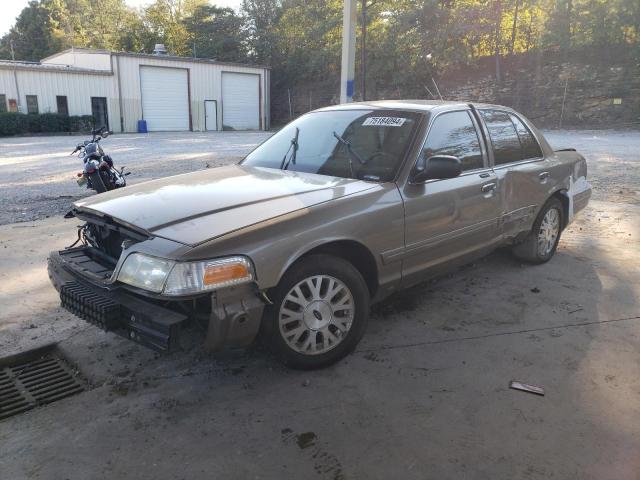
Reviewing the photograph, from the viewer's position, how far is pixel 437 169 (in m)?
3.52

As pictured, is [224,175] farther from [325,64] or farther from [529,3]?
[325,64]

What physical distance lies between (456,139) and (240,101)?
114 ft

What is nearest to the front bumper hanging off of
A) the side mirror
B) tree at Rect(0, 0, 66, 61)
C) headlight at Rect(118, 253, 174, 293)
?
headlight at Rect(118, 253, 174, 293)

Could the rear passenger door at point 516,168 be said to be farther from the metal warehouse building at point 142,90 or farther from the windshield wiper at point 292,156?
the metal warehouse building at point 142,90

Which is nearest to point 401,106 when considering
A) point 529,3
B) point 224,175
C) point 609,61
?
point 224,175

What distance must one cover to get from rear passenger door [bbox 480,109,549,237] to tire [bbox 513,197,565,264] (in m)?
0.19

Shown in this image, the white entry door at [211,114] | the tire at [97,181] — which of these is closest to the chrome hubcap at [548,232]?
the tire at [97,181]

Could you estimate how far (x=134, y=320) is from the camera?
2.79 metres

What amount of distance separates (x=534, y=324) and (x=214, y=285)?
254cm

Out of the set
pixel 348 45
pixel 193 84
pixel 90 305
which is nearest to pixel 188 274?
pixel 90 305

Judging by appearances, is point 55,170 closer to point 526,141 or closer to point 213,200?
point 213,200

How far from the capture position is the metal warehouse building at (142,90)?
28562 millimetres

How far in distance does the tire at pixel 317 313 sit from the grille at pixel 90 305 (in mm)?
809

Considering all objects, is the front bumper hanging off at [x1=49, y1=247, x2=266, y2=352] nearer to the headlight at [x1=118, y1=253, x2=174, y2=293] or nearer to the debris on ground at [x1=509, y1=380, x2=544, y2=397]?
the headlight at [x1=118, y1=253, x2=174, y2=293]
